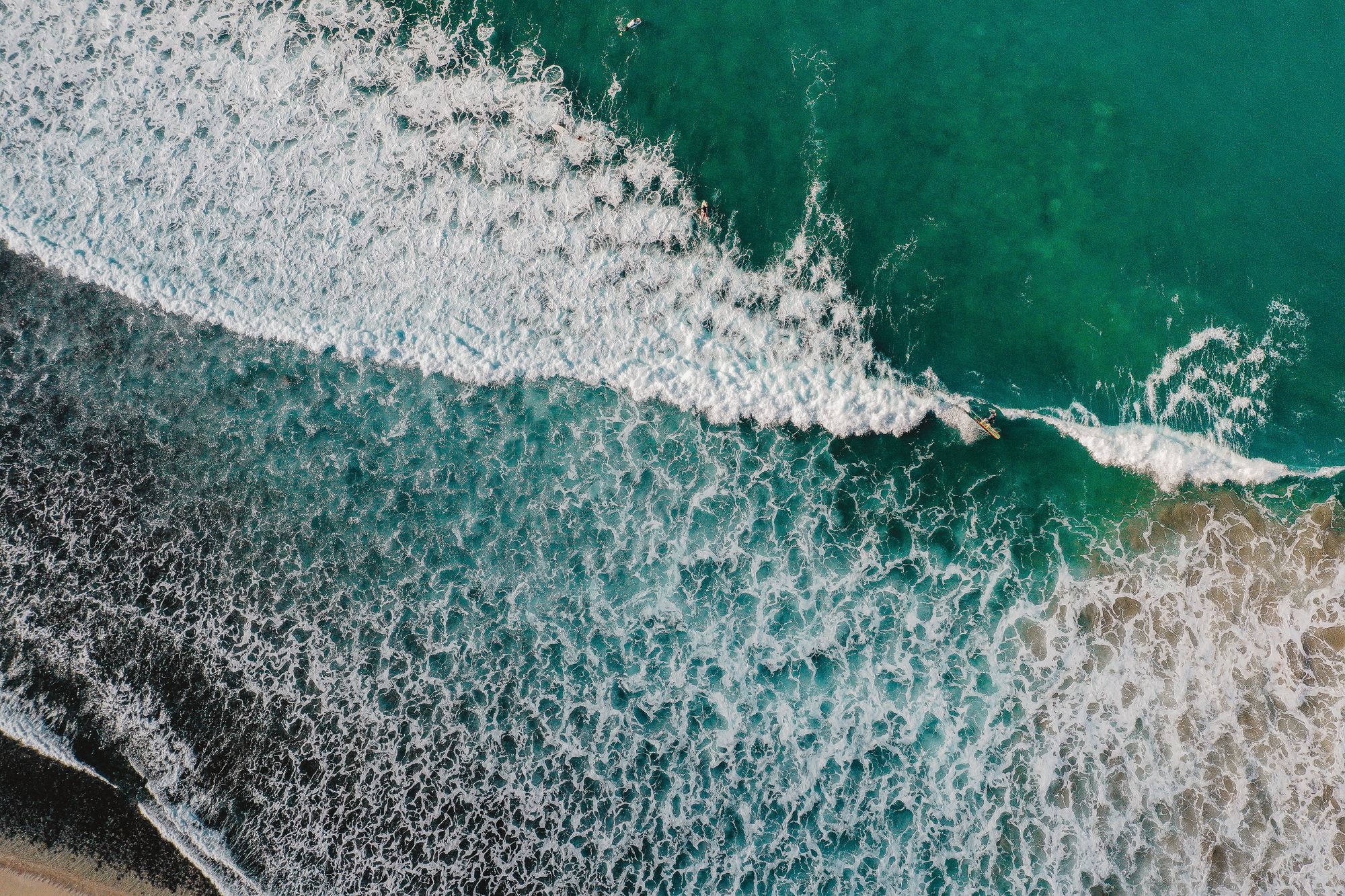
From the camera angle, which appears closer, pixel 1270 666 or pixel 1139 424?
pixel 1270 666

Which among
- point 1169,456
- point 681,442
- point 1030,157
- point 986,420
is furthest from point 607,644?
point 1030,157

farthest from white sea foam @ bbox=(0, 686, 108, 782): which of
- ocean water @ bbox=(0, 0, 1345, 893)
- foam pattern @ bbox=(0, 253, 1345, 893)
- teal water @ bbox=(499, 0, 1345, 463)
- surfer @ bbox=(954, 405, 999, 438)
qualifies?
surfer @ bbox=(954, 405, 999, 438)

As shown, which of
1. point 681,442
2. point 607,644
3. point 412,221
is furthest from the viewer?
point 412,221

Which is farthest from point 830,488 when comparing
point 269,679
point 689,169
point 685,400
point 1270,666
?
point 269,679

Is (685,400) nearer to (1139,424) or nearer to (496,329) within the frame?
(496,329)

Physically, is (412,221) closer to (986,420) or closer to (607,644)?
(607,644)

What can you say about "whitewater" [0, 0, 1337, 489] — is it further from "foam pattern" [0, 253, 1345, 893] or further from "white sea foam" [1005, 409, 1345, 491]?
"foam pattern" [0, 253, 1345, 893]
